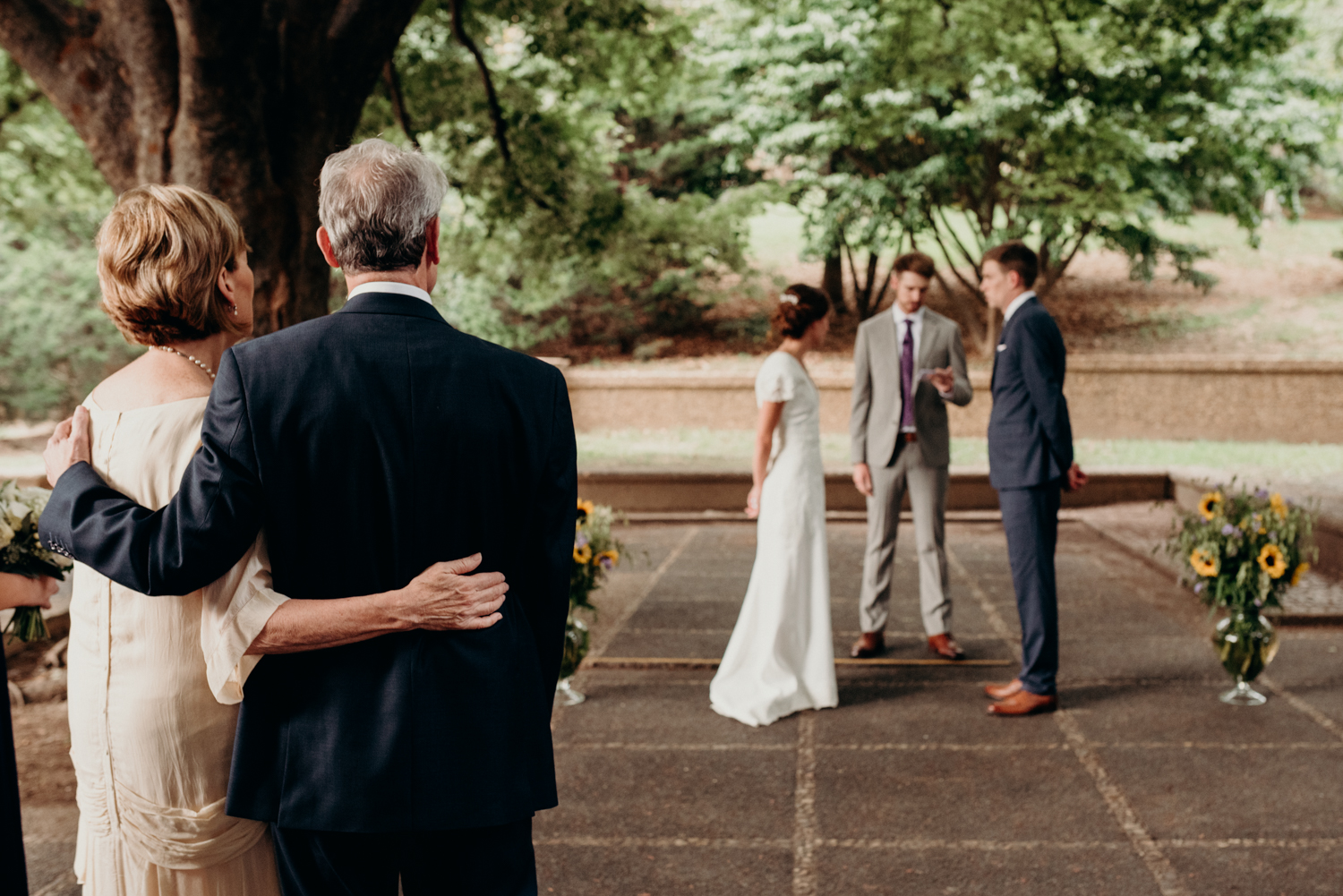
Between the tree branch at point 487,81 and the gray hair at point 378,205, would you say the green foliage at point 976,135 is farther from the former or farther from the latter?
the gray hair at point 378,205

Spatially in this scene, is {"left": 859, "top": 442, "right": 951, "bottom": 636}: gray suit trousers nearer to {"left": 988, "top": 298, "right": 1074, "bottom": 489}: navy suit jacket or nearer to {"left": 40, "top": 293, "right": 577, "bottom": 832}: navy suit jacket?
{"left": 988, "top": 298, "right": 1074, "bottom": 489}: navy suit jacket

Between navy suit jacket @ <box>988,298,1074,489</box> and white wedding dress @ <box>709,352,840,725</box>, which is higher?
navy suit jacket @ <box>988,298,1074,489</box>

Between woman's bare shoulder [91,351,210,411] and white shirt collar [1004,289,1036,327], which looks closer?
woman's bare shoulder [91,351,210,411]

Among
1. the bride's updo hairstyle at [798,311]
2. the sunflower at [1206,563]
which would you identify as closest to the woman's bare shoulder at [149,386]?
the bride's updo hairstyle at [798,311]

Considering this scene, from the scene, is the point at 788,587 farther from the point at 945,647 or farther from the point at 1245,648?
the point at 1245,648

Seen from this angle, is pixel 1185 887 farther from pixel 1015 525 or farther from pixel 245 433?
pixel 245 433

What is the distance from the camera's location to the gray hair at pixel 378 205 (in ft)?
6.10

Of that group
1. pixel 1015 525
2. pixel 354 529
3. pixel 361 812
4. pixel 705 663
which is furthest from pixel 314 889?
pixel 705 663

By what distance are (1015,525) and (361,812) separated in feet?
12.2

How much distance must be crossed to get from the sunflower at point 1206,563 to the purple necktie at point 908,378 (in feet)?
5.22

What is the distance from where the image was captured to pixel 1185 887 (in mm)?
3338

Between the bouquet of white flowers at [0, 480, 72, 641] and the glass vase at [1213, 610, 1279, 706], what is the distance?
4.80m

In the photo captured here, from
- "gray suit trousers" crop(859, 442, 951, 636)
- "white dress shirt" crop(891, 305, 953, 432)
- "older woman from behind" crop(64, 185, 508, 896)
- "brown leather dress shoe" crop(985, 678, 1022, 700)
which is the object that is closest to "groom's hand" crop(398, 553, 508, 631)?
"older woman from behind" crop(64, 185, 508, 896)

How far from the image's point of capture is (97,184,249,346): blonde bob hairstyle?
6.59ft
